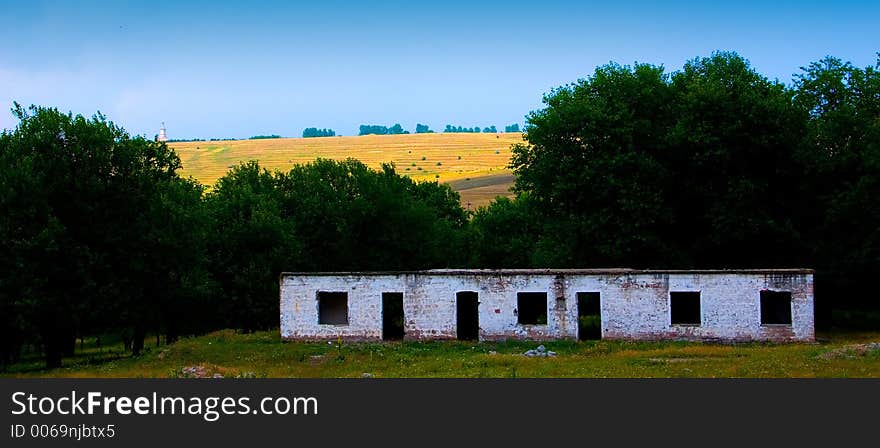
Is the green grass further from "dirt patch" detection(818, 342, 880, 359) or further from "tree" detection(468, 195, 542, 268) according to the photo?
"tree" detection(468, 195, 542, 268)

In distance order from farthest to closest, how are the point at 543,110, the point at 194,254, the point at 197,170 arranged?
the point at 197,170 → the point at 543,110 → the point at 194,254

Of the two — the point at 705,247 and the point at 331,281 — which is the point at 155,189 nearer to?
the point at 331,281

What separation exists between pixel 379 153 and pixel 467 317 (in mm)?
106546

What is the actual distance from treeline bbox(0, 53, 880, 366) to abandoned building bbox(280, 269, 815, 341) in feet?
19.4

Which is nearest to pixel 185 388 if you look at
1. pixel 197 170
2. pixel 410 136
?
pixel 197 170

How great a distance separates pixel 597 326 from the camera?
1582 inches

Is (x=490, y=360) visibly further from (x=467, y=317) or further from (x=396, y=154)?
(x=396, y=154)

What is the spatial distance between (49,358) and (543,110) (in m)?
25.5

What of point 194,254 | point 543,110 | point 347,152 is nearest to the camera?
point 194,254

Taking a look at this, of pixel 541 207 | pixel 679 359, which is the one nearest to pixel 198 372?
pixel 679 359

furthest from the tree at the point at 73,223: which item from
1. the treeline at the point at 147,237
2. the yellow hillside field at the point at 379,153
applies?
the yellow hillside field at the point at 379,153

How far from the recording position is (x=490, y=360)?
102 ft

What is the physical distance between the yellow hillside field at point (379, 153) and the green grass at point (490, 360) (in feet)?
268

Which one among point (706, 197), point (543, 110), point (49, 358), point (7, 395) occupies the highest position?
point (543, 110)
